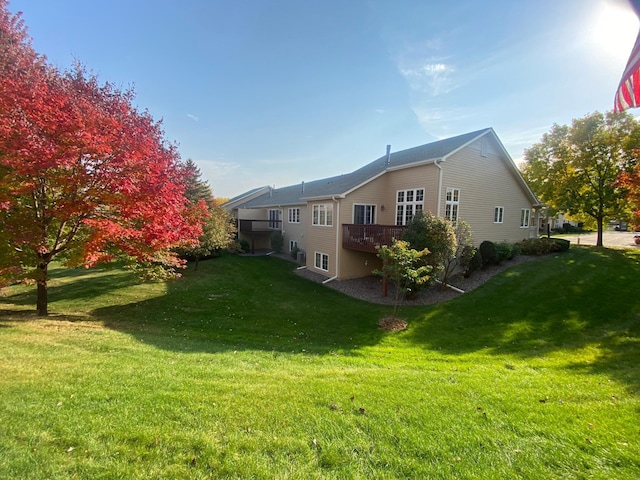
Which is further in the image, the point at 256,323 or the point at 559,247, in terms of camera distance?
the point at 559,247

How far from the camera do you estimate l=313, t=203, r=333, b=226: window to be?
57.6 feet

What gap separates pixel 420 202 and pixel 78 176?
14.7 meters

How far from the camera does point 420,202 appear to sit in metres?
15.6

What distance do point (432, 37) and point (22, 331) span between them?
53.4 feet

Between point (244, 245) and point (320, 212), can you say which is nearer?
point (320, 212)

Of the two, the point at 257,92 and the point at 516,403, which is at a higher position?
the point at 257,92

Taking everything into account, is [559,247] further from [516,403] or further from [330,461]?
[330,461]

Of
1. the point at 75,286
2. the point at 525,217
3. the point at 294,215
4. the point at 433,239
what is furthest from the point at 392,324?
the point at 75,286

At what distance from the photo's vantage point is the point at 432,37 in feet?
35.1

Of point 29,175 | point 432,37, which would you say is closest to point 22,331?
point 29,175

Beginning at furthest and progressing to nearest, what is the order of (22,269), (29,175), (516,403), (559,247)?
(559,247)
(22,269)
(29,175)
(516,403)

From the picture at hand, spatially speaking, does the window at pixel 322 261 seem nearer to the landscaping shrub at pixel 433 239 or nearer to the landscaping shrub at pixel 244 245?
the landscaping shrub at pixel 433 239

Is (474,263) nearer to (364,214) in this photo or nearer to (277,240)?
(364,214)

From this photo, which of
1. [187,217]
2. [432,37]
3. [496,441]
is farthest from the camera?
[187,217]
